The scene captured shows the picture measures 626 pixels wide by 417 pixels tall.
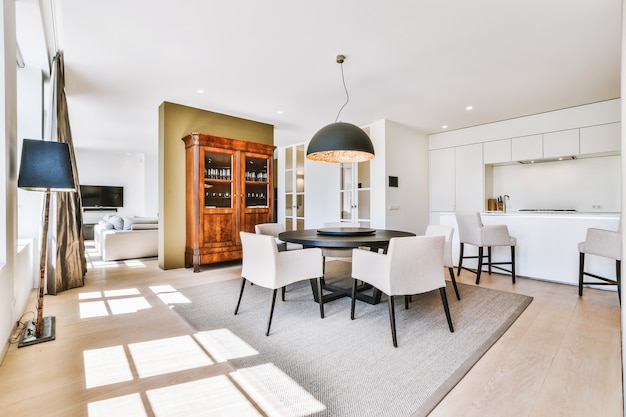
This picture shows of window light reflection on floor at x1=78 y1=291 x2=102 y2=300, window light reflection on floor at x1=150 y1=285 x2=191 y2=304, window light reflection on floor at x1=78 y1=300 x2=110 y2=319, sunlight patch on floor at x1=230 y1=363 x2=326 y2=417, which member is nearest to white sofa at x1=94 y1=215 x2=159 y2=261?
window light reflection on floor at x1=78 y1=291 x2=102 y2=300

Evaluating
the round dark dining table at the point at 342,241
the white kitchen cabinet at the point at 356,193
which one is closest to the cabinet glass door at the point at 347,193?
the white kitchen cabinet at the point at 356,193

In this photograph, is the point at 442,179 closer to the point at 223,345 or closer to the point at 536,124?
the point at 536,124

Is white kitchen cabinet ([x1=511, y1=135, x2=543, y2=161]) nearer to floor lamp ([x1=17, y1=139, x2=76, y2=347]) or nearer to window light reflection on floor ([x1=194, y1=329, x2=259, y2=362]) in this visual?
window light reflection on floor ([x1=194, y1=329, x2=259, y2=362])

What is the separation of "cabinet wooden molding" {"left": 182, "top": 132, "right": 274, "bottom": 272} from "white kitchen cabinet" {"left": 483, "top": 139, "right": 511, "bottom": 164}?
152 inches

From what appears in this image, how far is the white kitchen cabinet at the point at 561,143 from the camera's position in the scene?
4473 millimetres

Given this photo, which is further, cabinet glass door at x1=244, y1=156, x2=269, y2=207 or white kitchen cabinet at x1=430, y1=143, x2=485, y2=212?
white kitchen cabinet at x1=430, y1=143, x2=485, y2=212

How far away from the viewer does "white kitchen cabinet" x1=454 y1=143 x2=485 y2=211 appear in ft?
17.9

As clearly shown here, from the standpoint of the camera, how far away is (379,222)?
524cm

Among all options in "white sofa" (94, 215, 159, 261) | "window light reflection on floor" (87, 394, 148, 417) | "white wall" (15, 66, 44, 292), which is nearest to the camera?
"window light reflection on floor" (87, 394, 148, 417)

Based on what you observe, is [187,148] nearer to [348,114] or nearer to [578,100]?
[348,114]

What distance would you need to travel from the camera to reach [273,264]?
7.57ft

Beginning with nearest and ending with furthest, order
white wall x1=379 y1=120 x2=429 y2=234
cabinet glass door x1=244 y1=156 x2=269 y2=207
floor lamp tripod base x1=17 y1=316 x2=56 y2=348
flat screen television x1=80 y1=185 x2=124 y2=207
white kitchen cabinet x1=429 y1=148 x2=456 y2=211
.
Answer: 1. floor lamp tripod base x1=17 y1=316 x2=56 y2=348
2. cabinet glass door x1=244 y1=156 x2=269 y2=207
3. white wall x1=379 y1=120 x2=429 y2=234
4. white kitchen cabinet x1=429 y1=148 x2=456 y2=211
5. flat screen television x1=80 y1=185 x2=124 y2=207

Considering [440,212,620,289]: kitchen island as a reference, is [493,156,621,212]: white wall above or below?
above

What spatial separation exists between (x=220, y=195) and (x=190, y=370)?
318 cm
